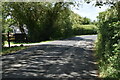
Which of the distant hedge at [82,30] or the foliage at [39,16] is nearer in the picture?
the foliage at [39,16]

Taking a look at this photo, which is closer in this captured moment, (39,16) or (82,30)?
(39,16)

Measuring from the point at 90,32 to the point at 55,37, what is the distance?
25711 millimetres

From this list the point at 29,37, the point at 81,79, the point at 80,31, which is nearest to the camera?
the point at 81,79

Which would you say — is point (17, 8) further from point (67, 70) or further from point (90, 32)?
point (90, 32)

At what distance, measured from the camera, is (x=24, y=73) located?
8.81 meters

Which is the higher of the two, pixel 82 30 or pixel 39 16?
pixel 39 16

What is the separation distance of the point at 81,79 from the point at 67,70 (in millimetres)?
1679

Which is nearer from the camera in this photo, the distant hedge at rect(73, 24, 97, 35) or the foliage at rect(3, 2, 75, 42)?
the foliage at rect(3, 2, 75, 42)

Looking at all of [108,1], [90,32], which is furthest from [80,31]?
[108,1]

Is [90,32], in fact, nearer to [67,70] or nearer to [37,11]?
[37,11]

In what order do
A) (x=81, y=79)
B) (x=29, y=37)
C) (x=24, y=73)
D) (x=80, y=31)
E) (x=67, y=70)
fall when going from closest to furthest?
(x=81, y=79) < (x=24, y=73) < (x=67, y=70) < (x=29, y=37) < (x=80, y=31)

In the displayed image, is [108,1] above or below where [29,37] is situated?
above

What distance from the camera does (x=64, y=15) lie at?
124ft

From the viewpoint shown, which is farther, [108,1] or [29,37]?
[29,37]
